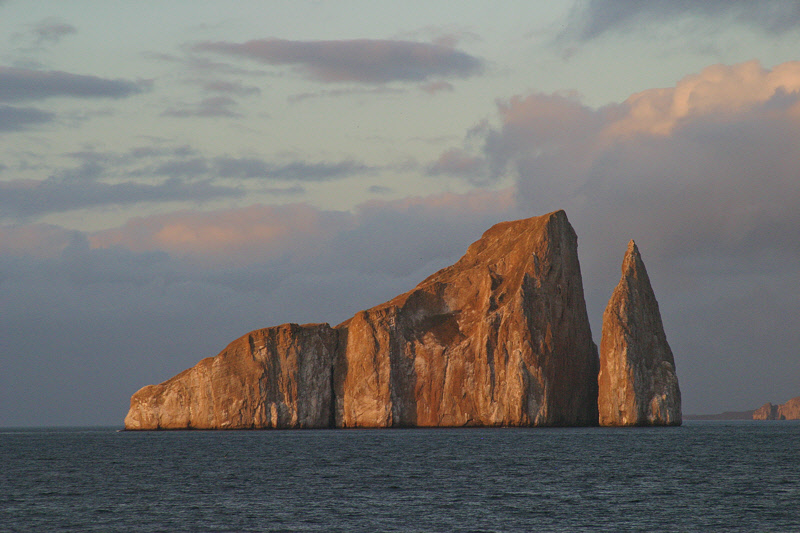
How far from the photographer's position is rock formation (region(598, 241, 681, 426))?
118688 millimetres

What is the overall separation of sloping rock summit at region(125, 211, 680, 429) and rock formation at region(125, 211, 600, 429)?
14 centimetres

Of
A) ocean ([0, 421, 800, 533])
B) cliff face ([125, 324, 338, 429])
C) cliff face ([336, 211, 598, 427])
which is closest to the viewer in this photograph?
ocean ([0, 421, 800, 533])

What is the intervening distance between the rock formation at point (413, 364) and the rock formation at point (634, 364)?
20.5ft

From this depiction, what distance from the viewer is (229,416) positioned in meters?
132

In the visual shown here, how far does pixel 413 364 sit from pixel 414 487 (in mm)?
74914

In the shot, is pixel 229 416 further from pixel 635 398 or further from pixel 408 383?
pixel 635 398

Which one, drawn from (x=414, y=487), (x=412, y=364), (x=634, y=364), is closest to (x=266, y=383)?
(x=412, y=364)

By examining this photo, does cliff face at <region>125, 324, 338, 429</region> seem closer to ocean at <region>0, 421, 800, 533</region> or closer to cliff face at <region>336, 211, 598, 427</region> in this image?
cliff face at <region>336, 211, 598, 427</region>

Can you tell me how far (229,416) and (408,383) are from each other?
2530 centimetres

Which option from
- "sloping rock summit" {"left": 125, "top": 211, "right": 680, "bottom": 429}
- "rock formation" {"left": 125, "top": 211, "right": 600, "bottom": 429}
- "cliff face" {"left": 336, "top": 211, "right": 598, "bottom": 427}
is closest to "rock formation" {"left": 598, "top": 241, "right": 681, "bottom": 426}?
"rock formation" {"left": 125, "top": 211, "right": 600, "bottom": 429}

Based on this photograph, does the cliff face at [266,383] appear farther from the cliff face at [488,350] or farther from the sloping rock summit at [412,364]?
the cliff face at [488,350]

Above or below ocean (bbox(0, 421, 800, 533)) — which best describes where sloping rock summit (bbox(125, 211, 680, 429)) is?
above

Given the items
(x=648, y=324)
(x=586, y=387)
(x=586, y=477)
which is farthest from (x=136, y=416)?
(x=586, y=477)

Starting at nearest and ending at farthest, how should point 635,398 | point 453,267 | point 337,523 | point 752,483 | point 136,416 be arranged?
1. point 337,523
2. point 752,483
3. point 635,398
4. point 136,416
5. point 453,267
